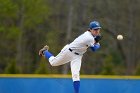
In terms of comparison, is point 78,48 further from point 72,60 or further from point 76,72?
point 76,72

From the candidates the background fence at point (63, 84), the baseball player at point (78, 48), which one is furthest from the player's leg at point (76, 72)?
the background fence at point (63, 84)

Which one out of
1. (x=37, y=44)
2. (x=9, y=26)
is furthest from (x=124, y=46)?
(x=9, y=26)

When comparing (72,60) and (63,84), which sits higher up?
(72,60)

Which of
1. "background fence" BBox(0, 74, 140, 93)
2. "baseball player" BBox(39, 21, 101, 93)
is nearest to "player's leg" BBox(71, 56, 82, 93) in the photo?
"baseball player" BBox(39, 21, 101, 93)

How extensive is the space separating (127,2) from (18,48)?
6525 millimetres

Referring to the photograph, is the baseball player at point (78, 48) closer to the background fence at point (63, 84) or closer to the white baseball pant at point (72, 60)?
the white baseball pant at point (72, 60)

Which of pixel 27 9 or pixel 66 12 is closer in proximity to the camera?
pixel 27 9

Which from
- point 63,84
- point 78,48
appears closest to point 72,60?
point 78,48

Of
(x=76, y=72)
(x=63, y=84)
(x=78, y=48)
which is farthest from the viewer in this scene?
(x=63, y=84)

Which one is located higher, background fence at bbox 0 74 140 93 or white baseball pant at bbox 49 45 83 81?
white baseball pant at bbox 49 45 83 81

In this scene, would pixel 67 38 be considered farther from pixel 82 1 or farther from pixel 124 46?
pixel 124 46

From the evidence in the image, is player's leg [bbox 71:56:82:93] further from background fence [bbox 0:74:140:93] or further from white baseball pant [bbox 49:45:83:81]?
background fence [bbox 0:74:140:93]

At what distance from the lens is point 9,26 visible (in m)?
23.0

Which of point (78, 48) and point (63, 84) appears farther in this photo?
point (63, 84)
